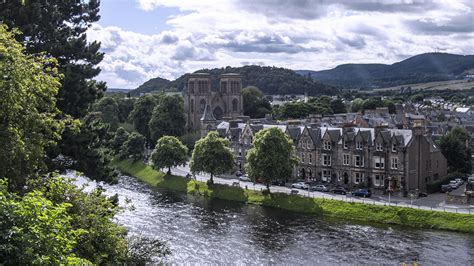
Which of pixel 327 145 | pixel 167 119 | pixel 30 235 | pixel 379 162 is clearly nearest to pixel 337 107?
pixel 167 119

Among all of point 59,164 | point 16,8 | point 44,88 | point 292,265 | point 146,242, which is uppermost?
point 16,8

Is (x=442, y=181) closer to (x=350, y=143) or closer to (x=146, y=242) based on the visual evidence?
(x=350, y=143)

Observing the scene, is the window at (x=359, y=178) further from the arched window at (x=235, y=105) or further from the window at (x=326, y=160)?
the arched window at (x=235, y=105)

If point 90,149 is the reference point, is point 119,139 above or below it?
below

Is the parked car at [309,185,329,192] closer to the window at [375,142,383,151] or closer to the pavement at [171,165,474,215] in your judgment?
the pavement at [171,165,474,215]

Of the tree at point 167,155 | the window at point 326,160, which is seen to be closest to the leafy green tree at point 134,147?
the tree at point 167,155

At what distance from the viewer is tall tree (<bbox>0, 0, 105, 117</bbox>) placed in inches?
1569

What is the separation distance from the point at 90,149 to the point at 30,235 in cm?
2927

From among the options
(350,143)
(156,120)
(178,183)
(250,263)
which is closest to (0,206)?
(250,263)

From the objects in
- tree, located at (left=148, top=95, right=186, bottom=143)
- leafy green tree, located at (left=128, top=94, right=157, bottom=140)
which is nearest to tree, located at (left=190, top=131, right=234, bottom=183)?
tree, located at (left=148, top=95, right=186, bottom=143)

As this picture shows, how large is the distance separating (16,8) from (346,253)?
35.6 m

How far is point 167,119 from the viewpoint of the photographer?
12962 cm

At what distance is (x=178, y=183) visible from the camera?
93.1m

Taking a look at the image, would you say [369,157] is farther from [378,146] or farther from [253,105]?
[253,105]
